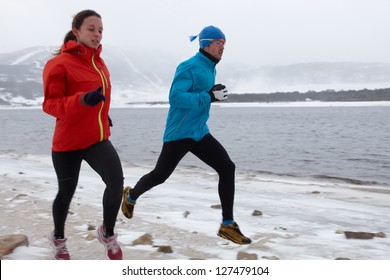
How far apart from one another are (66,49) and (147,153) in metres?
13.2

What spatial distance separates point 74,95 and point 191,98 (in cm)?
102

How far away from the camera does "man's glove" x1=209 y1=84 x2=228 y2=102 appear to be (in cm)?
348

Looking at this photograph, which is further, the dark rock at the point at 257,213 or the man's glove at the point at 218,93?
the dark rock at the point at 257,213

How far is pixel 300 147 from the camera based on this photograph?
17.9 metres

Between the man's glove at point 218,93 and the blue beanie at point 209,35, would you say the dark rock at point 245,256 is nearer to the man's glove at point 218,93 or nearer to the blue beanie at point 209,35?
the man's glove at point 218,93

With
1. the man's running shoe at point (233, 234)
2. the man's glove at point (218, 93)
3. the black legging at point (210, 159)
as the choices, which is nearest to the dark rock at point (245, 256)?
the man's running shoe at point (233, 234)

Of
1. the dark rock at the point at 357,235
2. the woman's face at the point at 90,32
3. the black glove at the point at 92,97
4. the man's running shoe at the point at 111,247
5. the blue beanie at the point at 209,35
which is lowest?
the dark rock at the point at 357,235

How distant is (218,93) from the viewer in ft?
11.4

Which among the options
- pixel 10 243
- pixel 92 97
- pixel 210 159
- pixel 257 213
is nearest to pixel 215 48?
pixel 210 159

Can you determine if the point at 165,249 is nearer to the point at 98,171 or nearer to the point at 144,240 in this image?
the point at 144,240

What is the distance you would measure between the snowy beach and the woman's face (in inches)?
62.9

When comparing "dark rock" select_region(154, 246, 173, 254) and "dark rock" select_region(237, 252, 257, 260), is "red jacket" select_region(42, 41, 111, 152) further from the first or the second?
"dark rock" select_region(237, 252, 257, 260)

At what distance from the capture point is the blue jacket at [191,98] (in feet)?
11.4

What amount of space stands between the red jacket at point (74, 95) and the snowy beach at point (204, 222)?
0.98 meters
